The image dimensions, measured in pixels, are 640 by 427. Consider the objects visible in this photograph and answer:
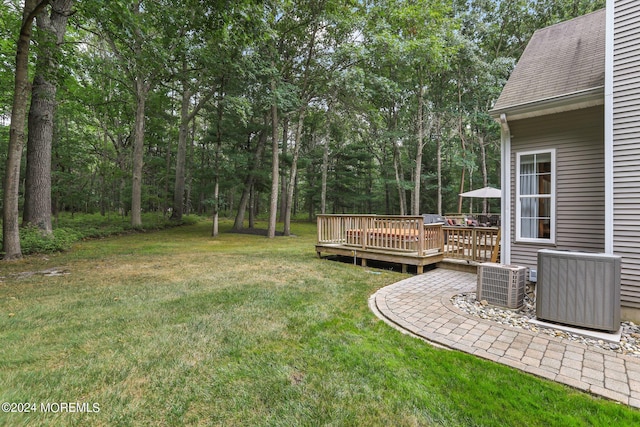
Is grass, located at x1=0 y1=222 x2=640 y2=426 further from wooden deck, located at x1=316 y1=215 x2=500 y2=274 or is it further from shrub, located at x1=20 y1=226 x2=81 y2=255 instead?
shrub, located at x1=20 y1=226 x2=81 y2=255

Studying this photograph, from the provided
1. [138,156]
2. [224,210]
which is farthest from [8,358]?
[224,210]

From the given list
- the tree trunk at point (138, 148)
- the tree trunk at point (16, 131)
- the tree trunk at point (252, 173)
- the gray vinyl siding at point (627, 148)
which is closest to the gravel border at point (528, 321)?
the gray vinyl siding at point (627, 148)

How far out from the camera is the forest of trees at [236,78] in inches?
297

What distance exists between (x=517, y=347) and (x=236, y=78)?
12240 mm

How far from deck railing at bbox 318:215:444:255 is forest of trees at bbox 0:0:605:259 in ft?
17.9

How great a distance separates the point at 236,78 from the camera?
1150 cm

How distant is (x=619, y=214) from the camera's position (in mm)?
3746

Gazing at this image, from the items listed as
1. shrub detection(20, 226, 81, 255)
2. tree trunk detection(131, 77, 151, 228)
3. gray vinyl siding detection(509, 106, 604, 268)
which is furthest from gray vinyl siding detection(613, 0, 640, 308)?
tree trunk detection(131, 77, 151, 228)

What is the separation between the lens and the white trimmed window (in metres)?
4.94

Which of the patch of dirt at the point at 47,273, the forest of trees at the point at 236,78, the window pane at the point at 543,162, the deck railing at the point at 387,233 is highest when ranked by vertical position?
the forest of trees at the point at 236,78

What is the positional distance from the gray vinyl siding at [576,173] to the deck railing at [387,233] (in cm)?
186

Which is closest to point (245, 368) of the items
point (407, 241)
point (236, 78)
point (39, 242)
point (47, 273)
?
point (407, 241)

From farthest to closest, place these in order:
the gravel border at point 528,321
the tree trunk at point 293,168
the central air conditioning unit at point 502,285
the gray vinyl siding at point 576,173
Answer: the tree trunk at point 293,168
the gray vinyl siding at point 576,173
the central air conditioning unit at point 502,285
the gravel border at point 528,321

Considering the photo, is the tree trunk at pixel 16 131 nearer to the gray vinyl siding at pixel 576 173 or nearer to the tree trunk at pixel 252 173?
the tree trunk at pixel 252 173
